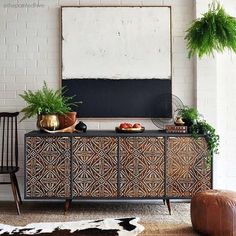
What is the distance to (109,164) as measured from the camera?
405cm

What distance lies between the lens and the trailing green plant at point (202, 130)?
407cm

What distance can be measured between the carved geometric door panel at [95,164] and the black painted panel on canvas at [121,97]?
686mm

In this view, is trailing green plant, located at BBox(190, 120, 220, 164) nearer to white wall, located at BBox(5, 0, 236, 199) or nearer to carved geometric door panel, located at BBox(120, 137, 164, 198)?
carved geometric door panel, located at BBox(120, 137, 164, 198)

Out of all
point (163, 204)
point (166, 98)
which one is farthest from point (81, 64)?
point (163, 204)

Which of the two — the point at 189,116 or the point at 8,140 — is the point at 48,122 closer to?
the point at 8,140

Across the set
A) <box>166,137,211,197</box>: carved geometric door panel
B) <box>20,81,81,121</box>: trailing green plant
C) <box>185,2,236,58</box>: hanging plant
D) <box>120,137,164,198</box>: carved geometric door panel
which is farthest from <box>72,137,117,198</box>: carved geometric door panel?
<box>185,2,236,58</box>: hanging plant

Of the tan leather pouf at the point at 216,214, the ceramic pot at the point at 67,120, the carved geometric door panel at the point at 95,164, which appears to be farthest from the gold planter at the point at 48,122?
the tan leather pouf at the point at 216,214

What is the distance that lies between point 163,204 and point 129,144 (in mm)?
1061

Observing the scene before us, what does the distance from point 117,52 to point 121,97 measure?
1.84 ft

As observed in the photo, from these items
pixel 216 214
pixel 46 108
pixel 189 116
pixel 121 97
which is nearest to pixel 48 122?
pixel 46 108

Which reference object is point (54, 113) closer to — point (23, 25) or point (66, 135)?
point (66, 135)

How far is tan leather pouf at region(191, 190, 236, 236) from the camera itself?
3.26 metres

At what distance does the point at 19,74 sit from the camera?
471 cm

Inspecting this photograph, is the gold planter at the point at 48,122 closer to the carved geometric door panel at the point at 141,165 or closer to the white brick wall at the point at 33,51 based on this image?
the white brick wall at the point at 33,51
